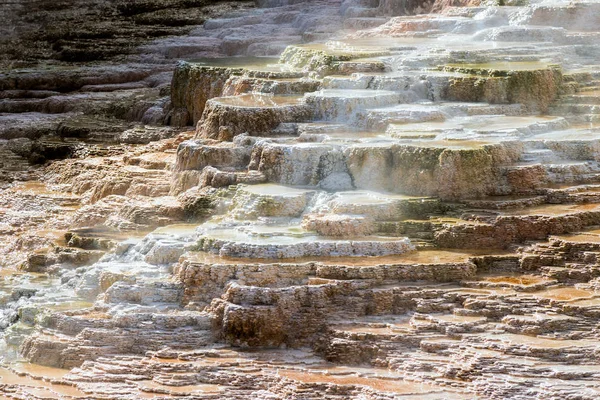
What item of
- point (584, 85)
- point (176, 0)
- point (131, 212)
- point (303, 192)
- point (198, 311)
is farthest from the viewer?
point (176, 0)

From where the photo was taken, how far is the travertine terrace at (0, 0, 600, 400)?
48.8ft

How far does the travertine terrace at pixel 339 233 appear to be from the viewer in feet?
48.8

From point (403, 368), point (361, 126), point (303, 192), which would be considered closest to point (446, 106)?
point (361, 126)

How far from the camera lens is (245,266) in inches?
627

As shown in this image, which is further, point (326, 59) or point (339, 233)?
point (326, 59)

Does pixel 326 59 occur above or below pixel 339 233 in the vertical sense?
above

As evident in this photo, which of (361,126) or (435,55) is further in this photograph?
(435,55)

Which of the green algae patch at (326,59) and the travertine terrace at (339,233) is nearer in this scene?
the travertine terrace at (339,233)

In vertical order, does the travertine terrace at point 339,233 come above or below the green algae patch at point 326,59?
below

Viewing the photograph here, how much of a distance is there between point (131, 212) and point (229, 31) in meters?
14.3

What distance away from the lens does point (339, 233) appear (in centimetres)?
1672

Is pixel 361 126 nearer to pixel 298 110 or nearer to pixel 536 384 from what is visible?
pixel 298 110

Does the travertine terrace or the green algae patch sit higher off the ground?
the green algae patch

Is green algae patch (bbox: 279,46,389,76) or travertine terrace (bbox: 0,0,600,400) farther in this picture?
green algae patch (bbox: 279,46,389,76)
